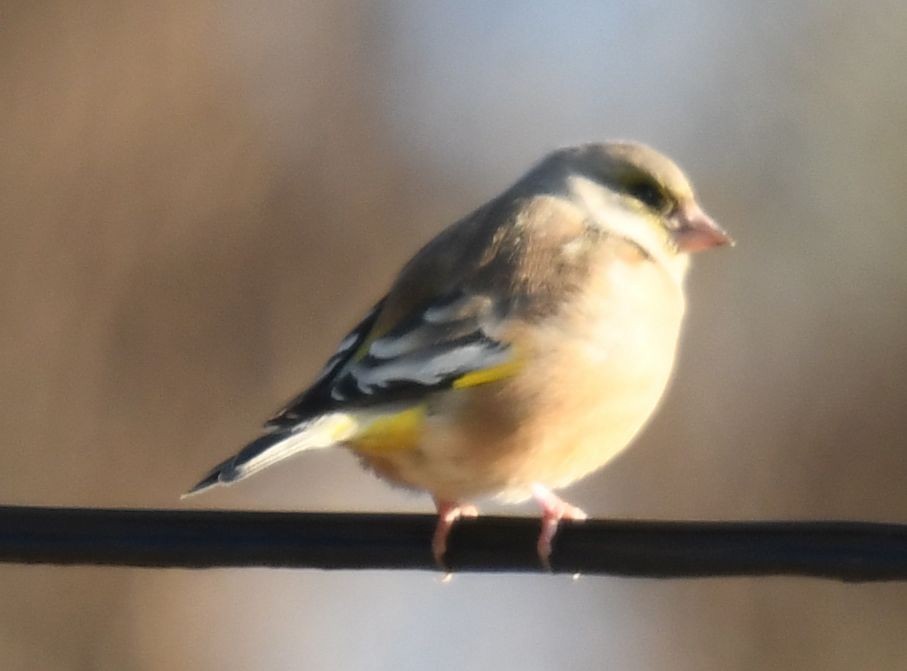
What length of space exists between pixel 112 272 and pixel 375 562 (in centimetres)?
461

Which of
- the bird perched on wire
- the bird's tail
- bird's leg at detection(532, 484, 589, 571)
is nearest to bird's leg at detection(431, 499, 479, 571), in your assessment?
the bird perched on wire

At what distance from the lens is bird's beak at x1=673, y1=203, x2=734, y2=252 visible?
378cm

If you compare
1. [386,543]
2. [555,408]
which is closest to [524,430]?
[555,408]

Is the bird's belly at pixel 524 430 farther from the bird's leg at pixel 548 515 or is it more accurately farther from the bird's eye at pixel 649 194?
the bird's eye at pixel 649 194

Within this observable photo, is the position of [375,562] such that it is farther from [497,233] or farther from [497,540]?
[497,233]

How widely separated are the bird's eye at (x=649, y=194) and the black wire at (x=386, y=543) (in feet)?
5.30

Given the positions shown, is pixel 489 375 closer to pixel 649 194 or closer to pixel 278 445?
pixel 278 445

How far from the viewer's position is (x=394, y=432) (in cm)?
303

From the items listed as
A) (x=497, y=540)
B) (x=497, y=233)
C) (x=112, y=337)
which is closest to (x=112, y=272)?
(x=112, y=337)

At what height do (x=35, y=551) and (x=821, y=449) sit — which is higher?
(x=35, y=551)

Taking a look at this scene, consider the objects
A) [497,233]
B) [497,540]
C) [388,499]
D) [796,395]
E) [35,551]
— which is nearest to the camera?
[35,551]

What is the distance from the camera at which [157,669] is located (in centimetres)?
677

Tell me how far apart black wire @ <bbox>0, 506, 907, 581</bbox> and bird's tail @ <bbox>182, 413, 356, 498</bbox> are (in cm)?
33

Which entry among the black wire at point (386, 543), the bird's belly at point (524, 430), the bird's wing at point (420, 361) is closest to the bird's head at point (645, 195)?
the bird's belly at point (524, 430)
